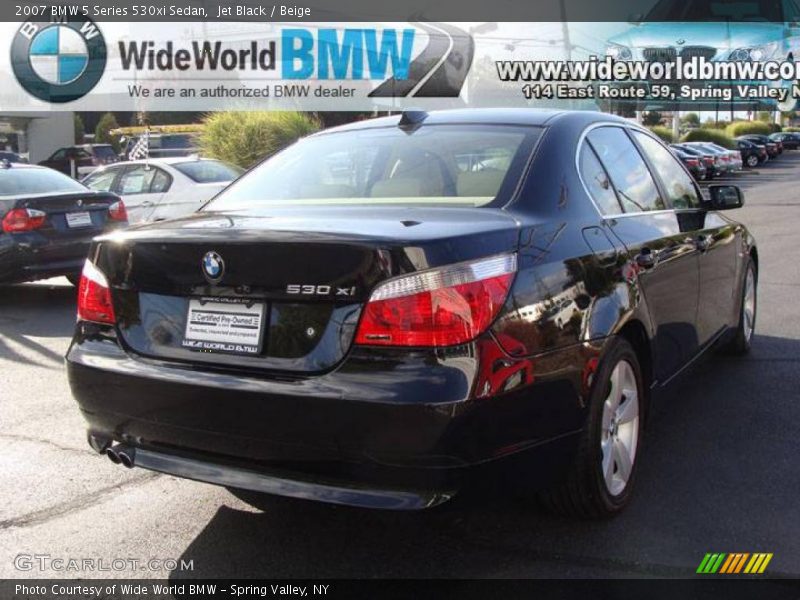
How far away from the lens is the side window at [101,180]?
488 inches

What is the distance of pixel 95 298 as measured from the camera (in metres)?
3.20

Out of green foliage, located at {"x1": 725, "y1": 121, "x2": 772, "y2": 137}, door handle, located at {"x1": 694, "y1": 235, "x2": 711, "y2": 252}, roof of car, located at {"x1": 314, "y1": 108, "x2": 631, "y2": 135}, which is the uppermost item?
roof of car, located at {"x1": 314, "y1": 108, "x2": 631, "y2": 135}

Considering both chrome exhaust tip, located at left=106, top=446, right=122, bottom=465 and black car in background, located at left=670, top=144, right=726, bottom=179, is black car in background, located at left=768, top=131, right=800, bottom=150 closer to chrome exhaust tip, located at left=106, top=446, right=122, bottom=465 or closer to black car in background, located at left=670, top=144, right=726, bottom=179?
black car in background, located at left=670, top=144, right=726, bottom=179

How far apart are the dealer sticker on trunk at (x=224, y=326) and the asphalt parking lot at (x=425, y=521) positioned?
775 millimetres

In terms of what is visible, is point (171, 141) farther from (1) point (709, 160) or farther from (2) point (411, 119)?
(2) point (411, 119)

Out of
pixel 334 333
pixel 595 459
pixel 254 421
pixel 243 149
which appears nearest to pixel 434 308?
pixel 334 333

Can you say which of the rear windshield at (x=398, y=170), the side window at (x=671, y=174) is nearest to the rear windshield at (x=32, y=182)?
the rear windshield at (x=398, y=170)

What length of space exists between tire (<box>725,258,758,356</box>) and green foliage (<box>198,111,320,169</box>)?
17.6 m

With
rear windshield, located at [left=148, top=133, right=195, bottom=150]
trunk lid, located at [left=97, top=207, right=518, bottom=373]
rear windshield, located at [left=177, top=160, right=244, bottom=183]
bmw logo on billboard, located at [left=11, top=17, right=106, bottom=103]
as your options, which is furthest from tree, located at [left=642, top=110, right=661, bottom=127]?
trunk lid, located at [left=97, top=207, right=518, bottom=373]

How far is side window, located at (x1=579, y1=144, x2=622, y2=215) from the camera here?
354 centimetres

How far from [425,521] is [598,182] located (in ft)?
5.30

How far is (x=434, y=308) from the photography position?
8.43 feet

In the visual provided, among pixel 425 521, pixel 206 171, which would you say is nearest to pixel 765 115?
pixel 206 171

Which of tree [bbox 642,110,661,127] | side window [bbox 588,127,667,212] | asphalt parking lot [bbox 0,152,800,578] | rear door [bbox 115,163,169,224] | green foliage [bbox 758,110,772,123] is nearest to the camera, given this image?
asphalt parking lot [bbox 0,152,800,578]
